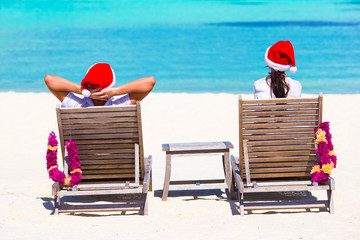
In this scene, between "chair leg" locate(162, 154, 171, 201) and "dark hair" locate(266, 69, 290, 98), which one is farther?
"chair leg" locate(162, 154, 171, 201)

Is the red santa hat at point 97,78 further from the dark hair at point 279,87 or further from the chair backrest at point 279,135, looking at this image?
the dark hair at point 279,87

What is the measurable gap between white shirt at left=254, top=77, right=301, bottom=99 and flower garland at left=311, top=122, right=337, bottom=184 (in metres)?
0.41

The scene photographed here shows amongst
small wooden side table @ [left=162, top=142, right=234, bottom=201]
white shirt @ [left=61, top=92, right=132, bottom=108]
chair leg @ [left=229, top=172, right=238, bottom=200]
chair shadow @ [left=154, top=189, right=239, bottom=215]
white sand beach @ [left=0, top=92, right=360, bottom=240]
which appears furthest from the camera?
chair shadow @ [left=154, top=189, right=239, bottom=215]

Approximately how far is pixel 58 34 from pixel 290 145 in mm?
29507


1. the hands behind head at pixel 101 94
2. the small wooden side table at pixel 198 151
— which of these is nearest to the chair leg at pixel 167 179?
Answer: the small wooden side table at pixel 198 151

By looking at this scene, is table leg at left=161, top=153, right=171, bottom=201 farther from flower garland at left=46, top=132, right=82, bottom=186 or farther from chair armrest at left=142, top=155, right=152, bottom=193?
flower garland at left=46, top=132, right=82, bottom=186

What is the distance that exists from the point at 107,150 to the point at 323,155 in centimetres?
161

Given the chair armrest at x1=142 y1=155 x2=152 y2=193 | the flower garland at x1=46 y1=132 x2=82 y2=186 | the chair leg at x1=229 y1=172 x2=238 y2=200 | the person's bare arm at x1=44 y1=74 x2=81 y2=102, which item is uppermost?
the person's bare arm at x1=44 y1=74 x2=81 y2=102

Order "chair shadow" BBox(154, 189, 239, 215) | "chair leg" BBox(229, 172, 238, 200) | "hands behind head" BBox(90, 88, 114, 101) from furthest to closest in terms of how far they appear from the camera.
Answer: "chair shadow" BBox(154, 189, 239, 215), "chair leg" BBox(229, 172, 238, 200), "hands behind head" BBox(90, 88, 114, 101)

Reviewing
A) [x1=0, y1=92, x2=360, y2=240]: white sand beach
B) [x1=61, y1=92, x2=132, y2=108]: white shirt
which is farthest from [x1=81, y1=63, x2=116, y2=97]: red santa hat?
[x1=0, y1=92, x2=360, y2=240]: white sand beach

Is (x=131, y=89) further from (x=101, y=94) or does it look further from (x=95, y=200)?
(x=95, y=200)

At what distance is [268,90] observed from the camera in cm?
425

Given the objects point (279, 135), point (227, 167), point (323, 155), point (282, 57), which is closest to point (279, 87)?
point (282, 57)

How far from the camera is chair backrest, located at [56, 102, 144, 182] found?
396 centimetres
